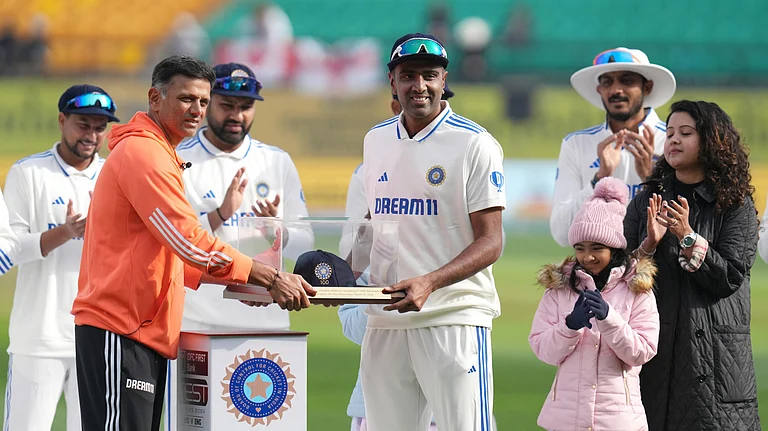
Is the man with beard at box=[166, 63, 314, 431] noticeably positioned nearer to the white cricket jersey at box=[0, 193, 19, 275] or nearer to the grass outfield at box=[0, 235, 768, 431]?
the white cricket jersey at box=[0, 193, 19, 275]

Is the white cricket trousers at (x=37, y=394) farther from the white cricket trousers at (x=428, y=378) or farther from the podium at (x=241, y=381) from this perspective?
the white cricket trousers at (x=428, y=378)

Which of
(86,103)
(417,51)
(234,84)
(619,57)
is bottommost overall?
(417,51)

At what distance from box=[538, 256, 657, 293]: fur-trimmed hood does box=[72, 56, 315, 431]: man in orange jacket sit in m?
1.17

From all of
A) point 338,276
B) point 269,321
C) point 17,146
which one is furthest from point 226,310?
point 17,146

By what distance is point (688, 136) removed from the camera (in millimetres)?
4324

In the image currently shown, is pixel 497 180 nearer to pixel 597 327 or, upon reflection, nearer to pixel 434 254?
pixel 434 254

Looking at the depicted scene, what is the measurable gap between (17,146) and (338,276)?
1906cm

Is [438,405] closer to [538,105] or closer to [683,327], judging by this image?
[683,327]

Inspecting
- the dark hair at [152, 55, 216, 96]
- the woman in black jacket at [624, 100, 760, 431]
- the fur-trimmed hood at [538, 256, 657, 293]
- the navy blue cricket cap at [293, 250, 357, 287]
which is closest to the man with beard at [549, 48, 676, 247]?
the woman in black jacket at [624, 100, 760, 431]

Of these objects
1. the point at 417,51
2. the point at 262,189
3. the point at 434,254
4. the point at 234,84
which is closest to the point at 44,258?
the point at 262,189

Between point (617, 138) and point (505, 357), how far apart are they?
5.32m

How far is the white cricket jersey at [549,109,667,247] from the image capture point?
525 centimetres

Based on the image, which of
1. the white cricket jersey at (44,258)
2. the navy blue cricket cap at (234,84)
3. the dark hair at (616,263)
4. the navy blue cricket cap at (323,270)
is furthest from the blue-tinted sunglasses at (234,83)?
the dark hair at (616,263)

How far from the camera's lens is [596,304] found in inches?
153
